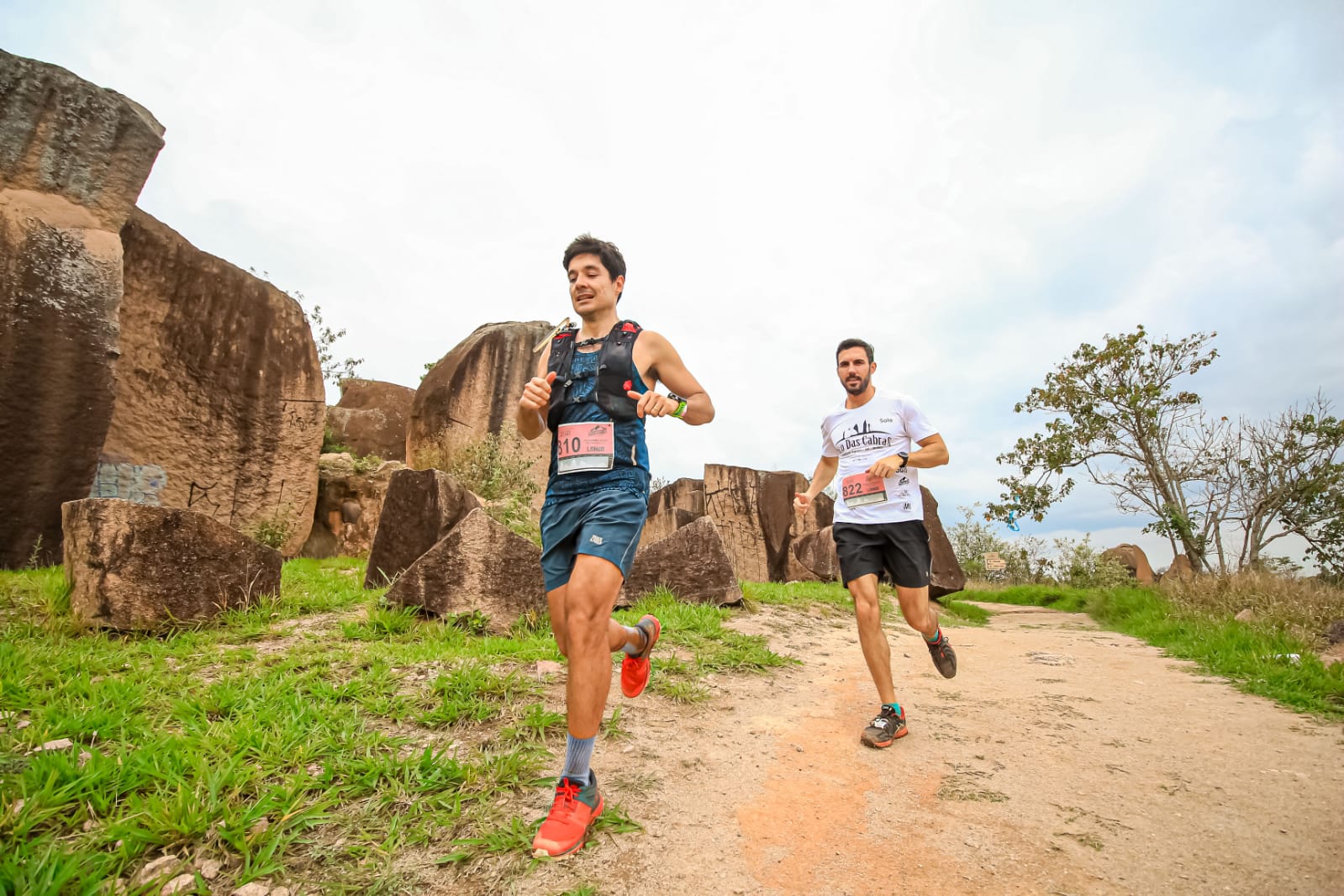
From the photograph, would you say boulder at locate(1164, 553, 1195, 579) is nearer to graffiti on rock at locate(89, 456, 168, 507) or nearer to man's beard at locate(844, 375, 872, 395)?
man's beard at locate(844, 375, 872, 395)

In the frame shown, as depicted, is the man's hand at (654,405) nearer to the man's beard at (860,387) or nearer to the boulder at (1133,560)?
the man's beard at (860,387)

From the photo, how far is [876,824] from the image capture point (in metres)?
2.25

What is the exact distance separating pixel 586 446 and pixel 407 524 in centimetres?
402

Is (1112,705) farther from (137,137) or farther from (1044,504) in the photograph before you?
(1044,504)

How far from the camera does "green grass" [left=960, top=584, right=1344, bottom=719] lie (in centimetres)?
413

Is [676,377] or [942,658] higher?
[676,377]

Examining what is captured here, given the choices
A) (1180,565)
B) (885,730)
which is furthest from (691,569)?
(1180,565)

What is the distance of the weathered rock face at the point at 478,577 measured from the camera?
4418 mm

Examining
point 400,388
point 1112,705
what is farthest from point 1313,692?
point 400,388

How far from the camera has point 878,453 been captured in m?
3.73

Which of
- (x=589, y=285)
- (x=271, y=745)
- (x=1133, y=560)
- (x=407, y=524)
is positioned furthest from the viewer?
(x=1133, y=560)

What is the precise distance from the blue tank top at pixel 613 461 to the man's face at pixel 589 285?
0.77 ft

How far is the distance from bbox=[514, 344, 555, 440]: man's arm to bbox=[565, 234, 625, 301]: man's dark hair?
16.4 inches

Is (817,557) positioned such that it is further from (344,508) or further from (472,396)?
(344,508)
